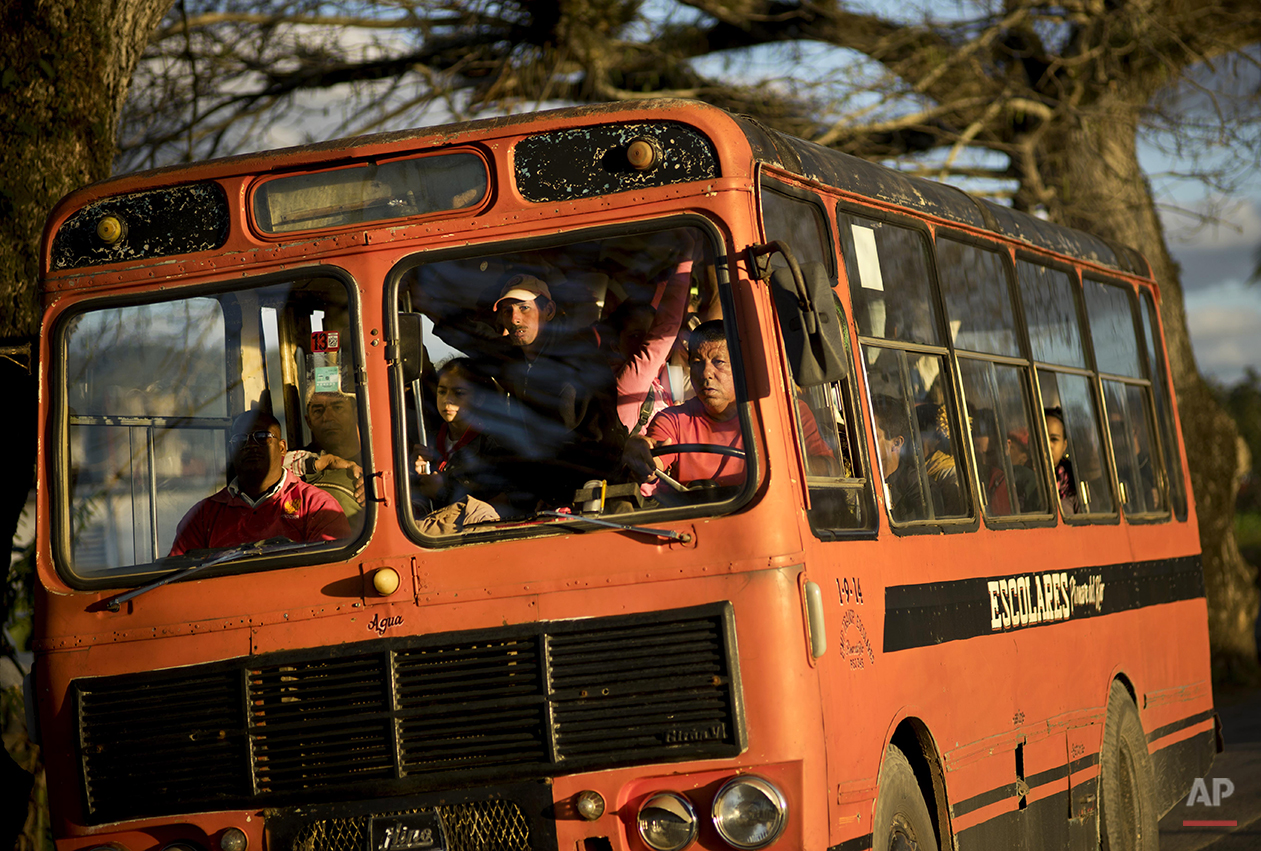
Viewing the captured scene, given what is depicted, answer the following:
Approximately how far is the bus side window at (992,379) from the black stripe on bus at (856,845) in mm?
1869

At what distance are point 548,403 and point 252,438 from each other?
3.60 feet

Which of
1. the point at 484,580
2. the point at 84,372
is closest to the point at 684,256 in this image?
the point at 484,580

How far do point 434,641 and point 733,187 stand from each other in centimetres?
170

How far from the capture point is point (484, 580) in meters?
4.48

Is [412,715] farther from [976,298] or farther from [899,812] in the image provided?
[976,298]

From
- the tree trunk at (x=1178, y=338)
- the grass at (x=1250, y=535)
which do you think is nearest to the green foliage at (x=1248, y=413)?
the grass at (x=1250, y=535)

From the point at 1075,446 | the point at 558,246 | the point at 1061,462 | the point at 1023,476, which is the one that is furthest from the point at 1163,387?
the point at 558,246

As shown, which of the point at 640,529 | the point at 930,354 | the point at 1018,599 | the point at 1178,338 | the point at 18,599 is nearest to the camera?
the point at 640,529

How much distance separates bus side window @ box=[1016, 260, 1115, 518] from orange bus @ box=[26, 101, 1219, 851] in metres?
1.87

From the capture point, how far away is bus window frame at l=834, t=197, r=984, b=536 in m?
5.23

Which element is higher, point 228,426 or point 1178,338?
point 1178,338

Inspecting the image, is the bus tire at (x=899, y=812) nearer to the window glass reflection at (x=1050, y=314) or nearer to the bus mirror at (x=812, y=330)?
the bus mirror at (x=812, y=330)

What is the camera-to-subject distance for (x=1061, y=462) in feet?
23.4

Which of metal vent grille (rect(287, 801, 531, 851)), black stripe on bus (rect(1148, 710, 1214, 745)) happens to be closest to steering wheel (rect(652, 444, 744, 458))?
metal vent grille (rect(287, 801, 531, 851))
